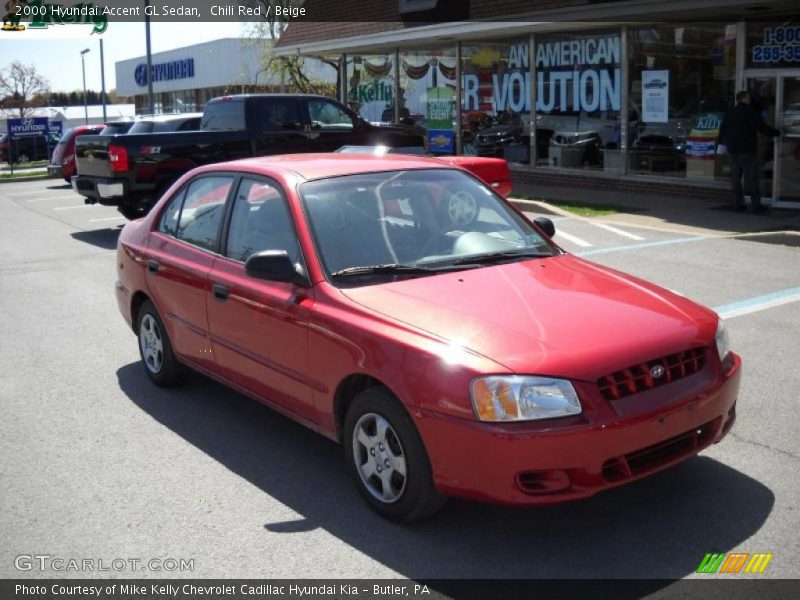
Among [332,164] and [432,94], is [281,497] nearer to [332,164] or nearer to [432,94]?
[332,164]

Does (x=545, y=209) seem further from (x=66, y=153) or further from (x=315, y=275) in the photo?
(x=66, y=153)

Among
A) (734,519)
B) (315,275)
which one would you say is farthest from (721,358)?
(315,275)

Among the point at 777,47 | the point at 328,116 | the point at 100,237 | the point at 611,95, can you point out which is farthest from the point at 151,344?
the point at 611,95

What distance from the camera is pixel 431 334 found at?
4148mm

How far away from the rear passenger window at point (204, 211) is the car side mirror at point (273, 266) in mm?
1028

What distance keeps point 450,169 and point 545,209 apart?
32.0 ft

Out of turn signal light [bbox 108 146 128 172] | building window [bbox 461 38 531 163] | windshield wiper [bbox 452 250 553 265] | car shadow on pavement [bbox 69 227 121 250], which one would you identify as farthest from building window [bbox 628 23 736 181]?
windshield wiper [bbox 452 250 553 265]

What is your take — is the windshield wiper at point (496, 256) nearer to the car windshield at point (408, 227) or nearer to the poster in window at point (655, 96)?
the car windshield at point (408, 227)

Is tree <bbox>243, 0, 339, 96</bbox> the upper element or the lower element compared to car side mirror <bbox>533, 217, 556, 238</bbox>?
upper

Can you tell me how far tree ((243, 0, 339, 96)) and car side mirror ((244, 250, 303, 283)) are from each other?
22.3 metres

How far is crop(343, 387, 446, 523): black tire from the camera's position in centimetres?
411

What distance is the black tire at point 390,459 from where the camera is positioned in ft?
13.5

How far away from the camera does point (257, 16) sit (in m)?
38.2

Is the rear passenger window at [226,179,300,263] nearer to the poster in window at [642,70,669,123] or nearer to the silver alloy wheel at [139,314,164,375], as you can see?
the silver alloy wheel at [139,314,164,375]
